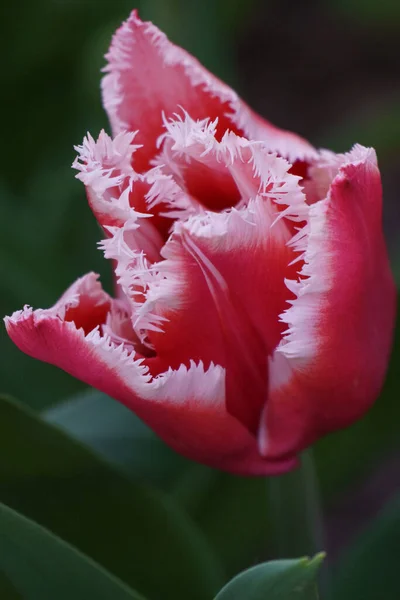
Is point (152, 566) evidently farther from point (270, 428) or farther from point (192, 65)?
point (192, 65)

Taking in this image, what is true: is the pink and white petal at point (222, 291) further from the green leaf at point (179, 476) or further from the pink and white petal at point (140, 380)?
the green leaf at point (179, 476)

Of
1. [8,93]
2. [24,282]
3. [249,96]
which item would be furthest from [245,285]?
[249,96]

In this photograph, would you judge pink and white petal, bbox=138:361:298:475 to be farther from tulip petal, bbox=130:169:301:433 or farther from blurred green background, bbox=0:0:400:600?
blurred green background, bbox=0:0:400:600

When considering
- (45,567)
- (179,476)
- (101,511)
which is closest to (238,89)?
(179,476)

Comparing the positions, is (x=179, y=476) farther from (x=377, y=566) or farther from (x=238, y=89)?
(x=238, y=89)

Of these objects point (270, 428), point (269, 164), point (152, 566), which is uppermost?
point (269, 164)

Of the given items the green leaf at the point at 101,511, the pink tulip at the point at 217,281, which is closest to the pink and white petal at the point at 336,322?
the pink tulip at the point at 217,281

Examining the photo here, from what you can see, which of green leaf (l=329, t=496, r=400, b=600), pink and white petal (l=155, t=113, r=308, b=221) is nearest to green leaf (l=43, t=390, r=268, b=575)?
green leaf (l=329, t=496, r=400, b=600)
